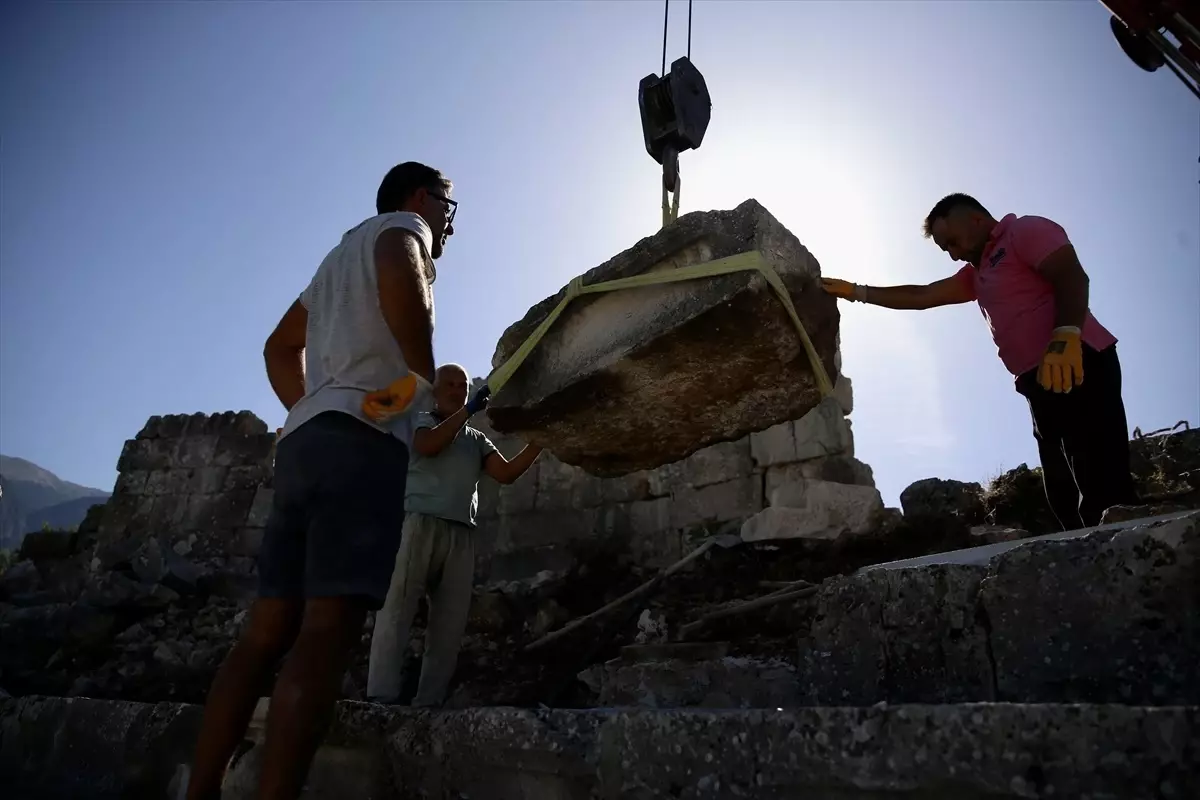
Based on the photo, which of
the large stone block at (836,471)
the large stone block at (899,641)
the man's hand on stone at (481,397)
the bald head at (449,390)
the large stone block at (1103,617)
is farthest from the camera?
the large stone block at (836,471)

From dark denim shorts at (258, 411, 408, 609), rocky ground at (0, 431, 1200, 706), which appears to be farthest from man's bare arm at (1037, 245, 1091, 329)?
dark denim shorts at (258, 411, 408, 609)

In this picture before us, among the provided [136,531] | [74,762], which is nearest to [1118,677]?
[74,762]

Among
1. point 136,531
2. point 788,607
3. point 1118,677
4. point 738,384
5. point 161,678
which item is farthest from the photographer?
point 136,531

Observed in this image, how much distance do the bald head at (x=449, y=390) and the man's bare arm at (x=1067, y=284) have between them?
7.60 feet

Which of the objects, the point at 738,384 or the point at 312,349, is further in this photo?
the point at 738,384

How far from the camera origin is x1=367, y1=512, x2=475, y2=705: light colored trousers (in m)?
2.93

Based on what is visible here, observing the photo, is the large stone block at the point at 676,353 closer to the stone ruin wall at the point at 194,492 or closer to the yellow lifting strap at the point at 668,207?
the yellow lifting strap at the point at 668,207

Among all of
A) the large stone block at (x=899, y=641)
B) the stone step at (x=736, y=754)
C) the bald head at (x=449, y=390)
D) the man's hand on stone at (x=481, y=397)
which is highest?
the bald head at (x=449, y=390)

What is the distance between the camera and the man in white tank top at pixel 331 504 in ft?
5.34

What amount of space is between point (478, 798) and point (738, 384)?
4.37ft

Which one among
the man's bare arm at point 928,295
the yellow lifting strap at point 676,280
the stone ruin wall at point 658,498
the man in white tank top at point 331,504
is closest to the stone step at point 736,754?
the man in white tank top at point 331,504

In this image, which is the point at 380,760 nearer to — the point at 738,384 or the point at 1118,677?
the point at 738,384

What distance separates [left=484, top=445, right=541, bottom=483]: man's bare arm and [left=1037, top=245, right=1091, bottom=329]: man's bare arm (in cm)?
182

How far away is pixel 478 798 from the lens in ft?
5.66
